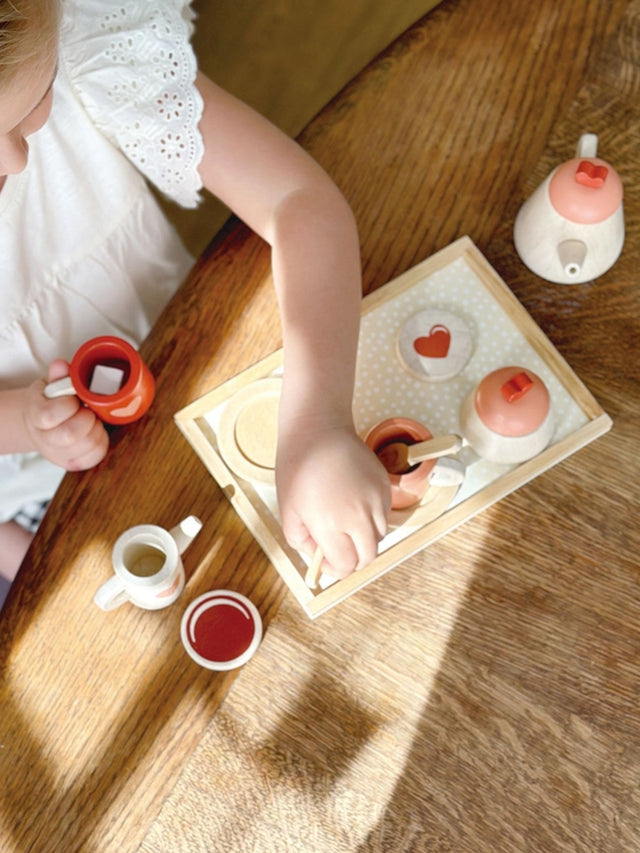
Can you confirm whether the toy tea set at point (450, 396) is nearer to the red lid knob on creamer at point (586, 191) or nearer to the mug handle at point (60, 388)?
the red lid knob on creamer at point (586, 191)

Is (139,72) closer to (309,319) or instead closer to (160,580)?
(309,319)

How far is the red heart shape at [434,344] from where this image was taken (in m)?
0.84

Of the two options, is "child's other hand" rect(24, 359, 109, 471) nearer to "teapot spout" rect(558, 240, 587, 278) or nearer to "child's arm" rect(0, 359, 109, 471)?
"child's arm" rect(0, 359, 109, 471)

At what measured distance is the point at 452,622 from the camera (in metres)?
0.79

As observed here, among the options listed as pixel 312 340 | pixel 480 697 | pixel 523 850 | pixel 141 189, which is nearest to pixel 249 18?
pixel 141 189

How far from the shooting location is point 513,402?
75 centimetres

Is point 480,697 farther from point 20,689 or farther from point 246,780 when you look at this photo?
point 20,689

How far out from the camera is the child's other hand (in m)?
0.83

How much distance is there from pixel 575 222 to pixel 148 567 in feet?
1.76

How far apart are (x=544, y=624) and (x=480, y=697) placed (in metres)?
0.09

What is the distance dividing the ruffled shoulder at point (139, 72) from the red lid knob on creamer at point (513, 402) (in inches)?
16.6

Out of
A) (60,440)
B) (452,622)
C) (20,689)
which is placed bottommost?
(452,622)

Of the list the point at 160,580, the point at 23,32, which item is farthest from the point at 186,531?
the point at 23,32

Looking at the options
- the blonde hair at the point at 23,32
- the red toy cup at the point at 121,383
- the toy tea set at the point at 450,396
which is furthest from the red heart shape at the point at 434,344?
the blonde hair at the point at 23,32
